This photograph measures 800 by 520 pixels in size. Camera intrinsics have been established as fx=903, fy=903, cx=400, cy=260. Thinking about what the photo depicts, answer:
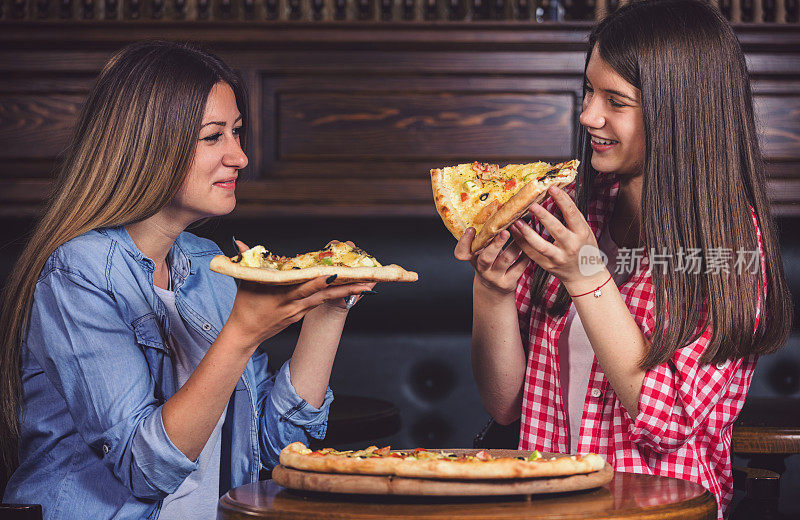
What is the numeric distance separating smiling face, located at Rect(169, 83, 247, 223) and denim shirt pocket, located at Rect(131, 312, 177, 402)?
271 millimetres

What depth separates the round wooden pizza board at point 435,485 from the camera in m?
1.36

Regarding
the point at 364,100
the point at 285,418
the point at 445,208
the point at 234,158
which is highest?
the point at 364,100

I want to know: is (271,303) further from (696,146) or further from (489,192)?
(696,146)

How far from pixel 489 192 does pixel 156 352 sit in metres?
0.86

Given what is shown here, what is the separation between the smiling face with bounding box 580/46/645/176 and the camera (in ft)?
6.64

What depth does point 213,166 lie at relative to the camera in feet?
6.75

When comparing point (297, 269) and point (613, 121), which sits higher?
point (613, 121)

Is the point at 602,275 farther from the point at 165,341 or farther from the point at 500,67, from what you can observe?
the point at 500,67

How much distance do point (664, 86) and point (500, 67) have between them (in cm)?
174

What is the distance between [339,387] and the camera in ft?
12.8

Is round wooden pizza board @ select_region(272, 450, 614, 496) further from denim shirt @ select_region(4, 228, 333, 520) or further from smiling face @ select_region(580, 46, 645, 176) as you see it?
smiling face @ select_region(580, 46, 645, 176)

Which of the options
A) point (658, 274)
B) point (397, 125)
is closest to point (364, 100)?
point (397, 125)

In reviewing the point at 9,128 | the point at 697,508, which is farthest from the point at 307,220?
the point at 697,508

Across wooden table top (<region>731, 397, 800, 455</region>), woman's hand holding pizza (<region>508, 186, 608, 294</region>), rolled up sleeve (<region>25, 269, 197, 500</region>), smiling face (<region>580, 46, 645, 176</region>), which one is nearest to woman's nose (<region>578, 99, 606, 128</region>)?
smiling face (<region>580, 46, 645, 176</region>)
